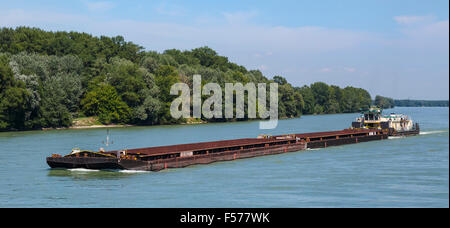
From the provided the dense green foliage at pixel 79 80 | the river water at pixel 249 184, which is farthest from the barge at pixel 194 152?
the dense green foliage at pixel 79 80

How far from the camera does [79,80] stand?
110 m

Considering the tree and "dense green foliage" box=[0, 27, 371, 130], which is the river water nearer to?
"dense green foliage" box=[0, 27, 371, 130]

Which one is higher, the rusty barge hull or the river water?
the rusty barge hull

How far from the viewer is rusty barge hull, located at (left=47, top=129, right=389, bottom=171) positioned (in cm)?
4125

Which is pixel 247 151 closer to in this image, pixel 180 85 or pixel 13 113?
pixel 13 113

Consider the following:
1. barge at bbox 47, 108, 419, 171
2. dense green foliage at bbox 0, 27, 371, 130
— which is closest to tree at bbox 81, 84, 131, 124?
dense green foliage at bbox 0, 27, 371, 130

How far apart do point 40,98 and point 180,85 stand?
37198 mm

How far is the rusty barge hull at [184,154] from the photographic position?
4125cm

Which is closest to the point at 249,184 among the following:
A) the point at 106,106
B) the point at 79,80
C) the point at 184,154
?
the point at 184,154

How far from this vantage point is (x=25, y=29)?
449 feet

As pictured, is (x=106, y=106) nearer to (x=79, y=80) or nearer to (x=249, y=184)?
(x=79, y=80)

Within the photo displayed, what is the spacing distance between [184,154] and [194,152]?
223 centimetres

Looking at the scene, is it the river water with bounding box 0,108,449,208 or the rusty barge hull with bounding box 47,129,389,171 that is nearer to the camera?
the river water with bounding box 0,108,449,208

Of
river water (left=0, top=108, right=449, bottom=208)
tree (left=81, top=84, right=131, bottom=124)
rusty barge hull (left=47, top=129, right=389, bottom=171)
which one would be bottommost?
river water (left=0, top=108, right=449, bottom=208)
